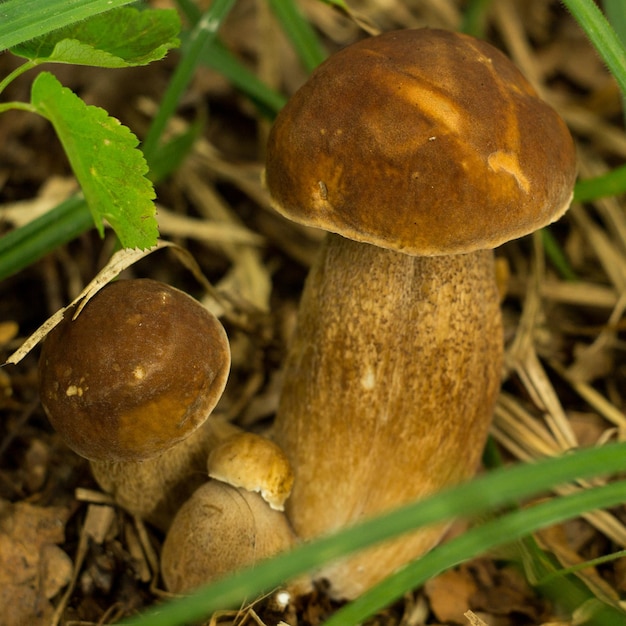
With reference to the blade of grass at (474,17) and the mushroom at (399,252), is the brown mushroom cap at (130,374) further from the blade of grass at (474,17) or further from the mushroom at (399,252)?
the blade of grass at (474,17)

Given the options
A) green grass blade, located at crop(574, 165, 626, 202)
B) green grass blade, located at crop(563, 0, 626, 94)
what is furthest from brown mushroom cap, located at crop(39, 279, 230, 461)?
green grass blade, located at crop(574, 165, 626, 202)

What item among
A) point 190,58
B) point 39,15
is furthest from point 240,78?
point 39,15

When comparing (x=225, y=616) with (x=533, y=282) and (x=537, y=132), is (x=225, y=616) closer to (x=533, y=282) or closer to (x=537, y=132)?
(x=537, y=132)

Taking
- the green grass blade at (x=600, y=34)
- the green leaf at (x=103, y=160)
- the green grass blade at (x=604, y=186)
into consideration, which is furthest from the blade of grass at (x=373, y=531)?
the green grass blade at (x=604, y=186)

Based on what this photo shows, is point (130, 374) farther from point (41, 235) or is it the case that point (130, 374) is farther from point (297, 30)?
point (297, 30)

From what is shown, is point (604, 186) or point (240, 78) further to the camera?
point (240, 78)

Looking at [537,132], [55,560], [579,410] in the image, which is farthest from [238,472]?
[579,410]
